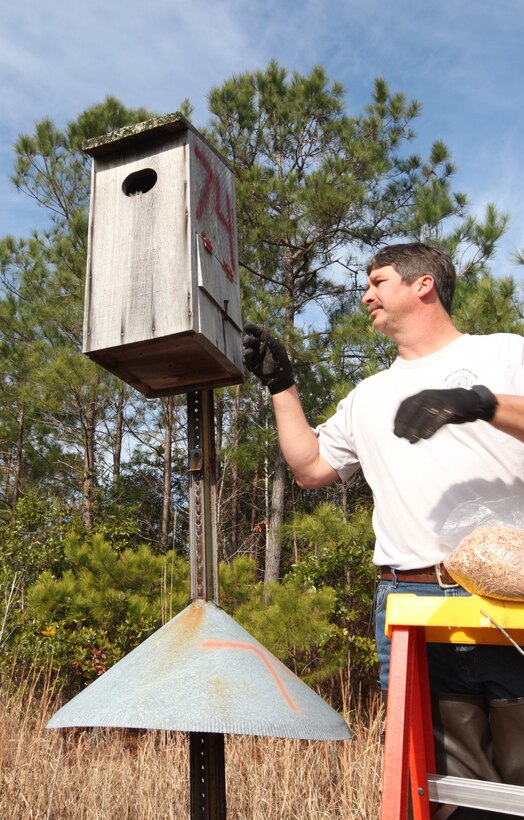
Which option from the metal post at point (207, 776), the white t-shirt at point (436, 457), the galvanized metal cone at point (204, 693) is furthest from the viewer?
the metal post at point (207, 776)

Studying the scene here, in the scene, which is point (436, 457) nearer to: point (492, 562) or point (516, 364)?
point (516, 364)

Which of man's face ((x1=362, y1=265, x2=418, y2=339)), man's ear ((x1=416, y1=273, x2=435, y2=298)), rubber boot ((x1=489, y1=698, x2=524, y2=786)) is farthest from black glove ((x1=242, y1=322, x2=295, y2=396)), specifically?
rubber boot ((x1=489, y1=698, x2=524, y2=786))

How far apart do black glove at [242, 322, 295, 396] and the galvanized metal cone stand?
0.61 meters

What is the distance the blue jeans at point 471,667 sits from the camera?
1176 millimetres

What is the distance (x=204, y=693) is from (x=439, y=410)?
681mm

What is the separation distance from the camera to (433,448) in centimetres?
136

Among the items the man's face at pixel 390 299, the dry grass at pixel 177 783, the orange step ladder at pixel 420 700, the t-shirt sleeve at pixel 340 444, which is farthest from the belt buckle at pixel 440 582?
the dry grass at pixel 177 783

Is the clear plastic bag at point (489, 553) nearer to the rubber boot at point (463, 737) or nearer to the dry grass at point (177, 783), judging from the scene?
the rubber boot at point (463, 737)

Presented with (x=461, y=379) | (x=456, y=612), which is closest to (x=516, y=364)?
(x=461, y=379)

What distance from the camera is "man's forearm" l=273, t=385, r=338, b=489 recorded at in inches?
65.6

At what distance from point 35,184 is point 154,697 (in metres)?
7.94

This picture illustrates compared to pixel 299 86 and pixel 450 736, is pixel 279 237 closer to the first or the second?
pixel 299 86

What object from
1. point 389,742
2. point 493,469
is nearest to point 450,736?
point 389,742

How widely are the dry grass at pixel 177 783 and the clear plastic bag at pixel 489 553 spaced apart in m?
1.73
